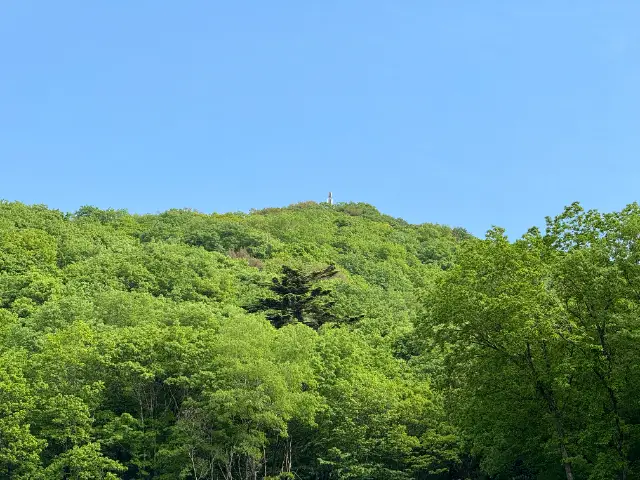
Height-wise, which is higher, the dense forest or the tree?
the tree

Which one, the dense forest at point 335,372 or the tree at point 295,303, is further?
the tree at point 295,303

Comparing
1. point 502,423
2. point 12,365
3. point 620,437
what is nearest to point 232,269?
point 12,365

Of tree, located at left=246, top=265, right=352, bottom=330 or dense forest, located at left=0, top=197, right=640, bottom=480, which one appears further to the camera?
tree, located at left=246, top=265, right=352, bottom=330

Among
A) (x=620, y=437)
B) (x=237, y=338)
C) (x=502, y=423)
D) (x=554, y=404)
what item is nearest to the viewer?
(x=620, y=437)

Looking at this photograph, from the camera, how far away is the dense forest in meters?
22.2

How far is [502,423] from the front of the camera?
24719 millimetres

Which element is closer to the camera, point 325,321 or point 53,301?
point 53,301

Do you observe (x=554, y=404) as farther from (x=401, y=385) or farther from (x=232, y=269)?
(x=232, y=269)

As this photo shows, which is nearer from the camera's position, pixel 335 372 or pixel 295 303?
pixel 335 372

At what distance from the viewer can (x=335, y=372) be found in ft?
117

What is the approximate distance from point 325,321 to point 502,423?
818 inches

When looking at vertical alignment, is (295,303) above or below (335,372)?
above

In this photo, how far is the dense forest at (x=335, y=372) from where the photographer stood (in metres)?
22.2

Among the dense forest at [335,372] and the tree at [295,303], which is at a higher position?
the tree at [295,303]
